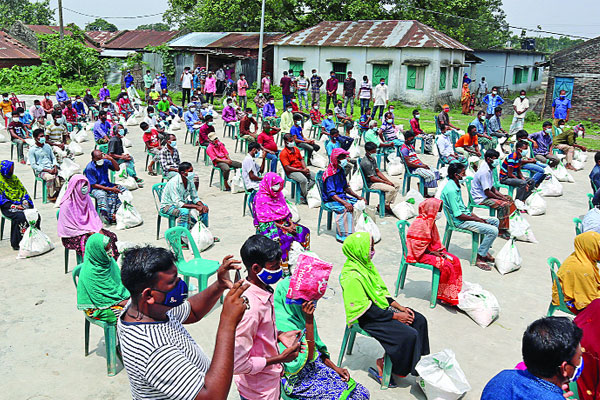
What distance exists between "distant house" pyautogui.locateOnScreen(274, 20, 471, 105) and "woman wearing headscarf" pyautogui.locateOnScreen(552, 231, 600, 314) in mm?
19844

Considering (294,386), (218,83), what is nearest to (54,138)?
(294,386)

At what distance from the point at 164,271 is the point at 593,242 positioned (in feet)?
13.9

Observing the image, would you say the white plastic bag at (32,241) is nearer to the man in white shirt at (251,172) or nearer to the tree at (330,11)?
the man in white shirt at (251,172)

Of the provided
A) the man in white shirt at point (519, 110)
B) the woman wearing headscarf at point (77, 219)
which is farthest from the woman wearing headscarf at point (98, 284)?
the man in white shirt at point (519, 110)

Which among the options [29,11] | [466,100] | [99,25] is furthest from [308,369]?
[99,25]

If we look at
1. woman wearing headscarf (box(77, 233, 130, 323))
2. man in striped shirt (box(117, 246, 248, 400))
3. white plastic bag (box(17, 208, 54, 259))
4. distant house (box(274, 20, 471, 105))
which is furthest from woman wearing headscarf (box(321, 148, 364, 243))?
distant house (box(274, 20, 471, 105))

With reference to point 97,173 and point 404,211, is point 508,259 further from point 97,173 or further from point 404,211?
point 97,173

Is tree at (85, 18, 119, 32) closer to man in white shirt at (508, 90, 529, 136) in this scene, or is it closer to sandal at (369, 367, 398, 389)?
man in white shirt at (508, 90, 529, 136)

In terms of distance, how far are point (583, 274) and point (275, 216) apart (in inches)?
144

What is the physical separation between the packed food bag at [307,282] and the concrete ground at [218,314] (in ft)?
4.47

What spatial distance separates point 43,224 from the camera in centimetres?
859

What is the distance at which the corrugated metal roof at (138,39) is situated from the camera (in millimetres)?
39281

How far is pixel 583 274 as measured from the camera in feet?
16.2

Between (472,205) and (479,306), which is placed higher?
(472,205)
